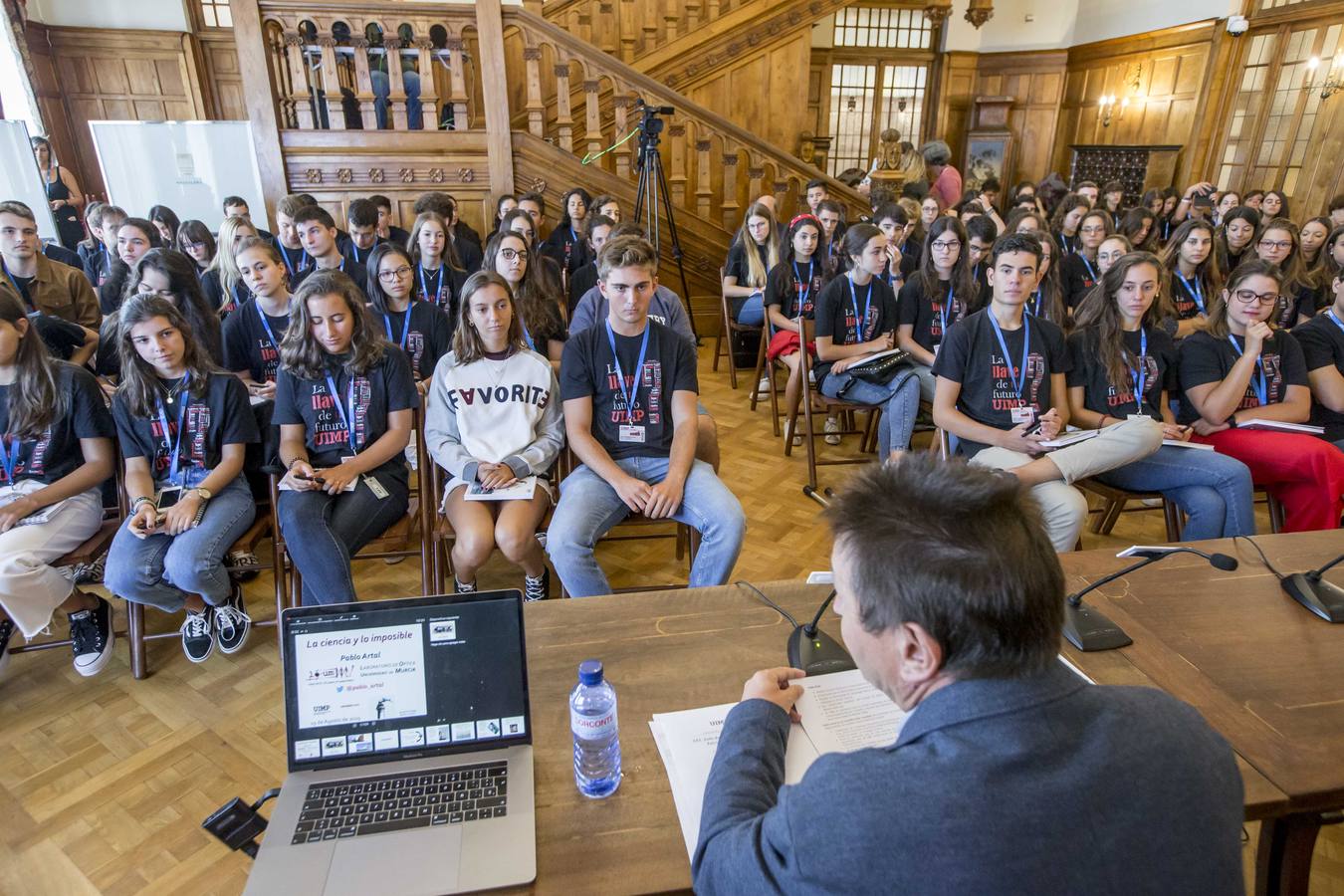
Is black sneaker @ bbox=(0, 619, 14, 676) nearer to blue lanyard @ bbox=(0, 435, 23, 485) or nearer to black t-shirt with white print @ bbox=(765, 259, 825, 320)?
blue lanyard @ bbox=(0, 435, 23, 485)

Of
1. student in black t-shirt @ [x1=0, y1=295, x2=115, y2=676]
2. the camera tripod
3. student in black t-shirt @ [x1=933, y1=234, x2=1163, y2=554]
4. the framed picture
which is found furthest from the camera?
the framed picture

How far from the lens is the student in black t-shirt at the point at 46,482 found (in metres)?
2.18

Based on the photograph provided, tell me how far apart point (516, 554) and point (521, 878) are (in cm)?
148

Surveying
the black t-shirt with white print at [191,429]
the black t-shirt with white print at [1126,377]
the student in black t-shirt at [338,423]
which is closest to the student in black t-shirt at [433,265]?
the student in black t-shirt at [338,423]

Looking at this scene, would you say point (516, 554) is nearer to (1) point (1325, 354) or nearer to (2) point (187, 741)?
(2) point (187, 741)

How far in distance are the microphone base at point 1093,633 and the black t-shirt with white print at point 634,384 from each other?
1.47m

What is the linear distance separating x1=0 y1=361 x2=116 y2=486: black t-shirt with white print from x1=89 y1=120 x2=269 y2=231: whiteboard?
148 inches

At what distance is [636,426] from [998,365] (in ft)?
4.73

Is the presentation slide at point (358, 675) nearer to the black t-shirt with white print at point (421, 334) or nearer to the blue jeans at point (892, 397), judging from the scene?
the black t-shirt with white print at point (421, 334)

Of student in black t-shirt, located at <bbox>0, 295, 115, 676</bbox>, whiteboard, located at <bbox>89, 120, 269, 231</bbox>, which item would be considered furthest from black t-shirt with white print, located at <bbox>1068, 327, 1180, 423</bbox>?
whiteboard, located at <bbox>89, 120, 269, 231</bbox>

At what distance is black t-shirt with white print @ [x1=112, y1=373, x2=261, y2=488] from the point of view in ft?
7.70

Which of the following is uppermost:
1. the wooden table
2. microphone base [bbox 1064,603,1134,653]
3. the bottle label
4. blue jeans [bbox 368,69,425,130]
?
blue jeans [bbox 368,69,425,130]

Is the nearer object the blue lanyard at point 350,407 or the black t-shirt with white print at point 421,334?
the blue lanyard at point 350,407

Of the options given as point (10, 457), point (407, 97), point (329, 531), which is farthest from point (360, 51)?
point (329, 531)
